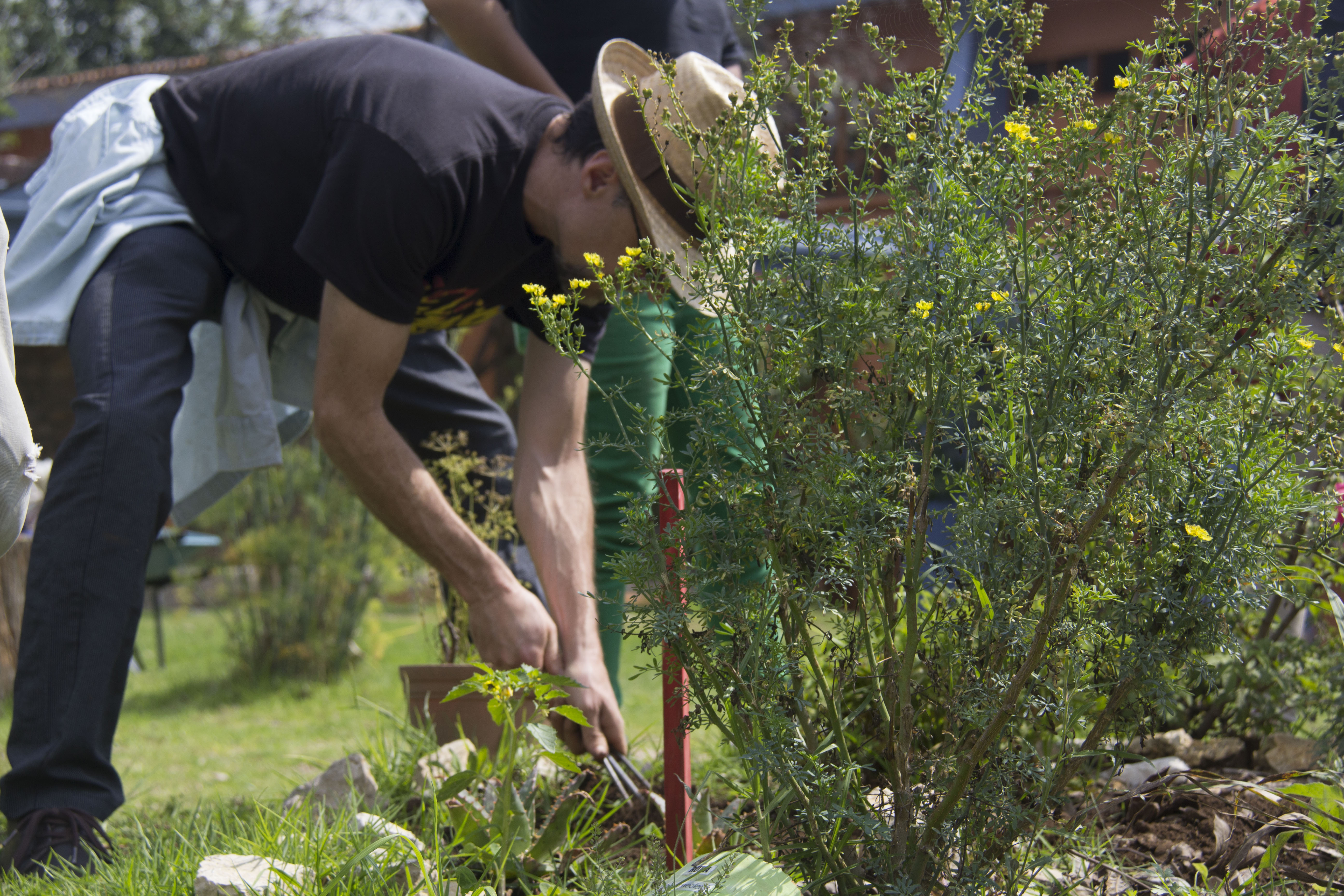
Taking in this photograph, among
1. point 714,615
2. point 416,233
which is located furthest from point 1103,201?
point 416,233

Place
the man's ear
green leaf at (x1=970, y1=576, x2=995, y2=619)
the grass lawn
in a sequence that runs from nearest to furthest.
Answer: green leaf at (x1=970, y1=576, x2=995, y2=619) < the man's ear < the grass lawn

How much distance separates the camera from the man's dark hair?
2051mm

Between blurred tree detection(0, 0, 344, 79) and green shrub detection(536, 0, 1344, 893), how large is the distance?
23.7 metres

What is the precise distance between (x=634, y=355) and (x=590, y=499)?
0.63 m

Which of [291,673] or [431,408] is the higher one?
[431,408]

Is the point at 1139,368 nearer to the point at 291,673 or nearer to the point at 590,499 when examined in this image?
the point at 590,499

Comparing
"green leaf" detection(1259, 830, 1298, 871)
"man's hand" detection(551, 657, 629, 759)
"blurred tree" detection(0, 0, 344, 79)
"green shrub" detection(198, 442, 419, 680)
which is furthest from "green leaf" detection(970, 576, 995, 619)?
"blurred tree" detection(0, 0, 344, 79)

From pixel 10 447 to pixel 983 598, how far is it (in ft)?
3.37

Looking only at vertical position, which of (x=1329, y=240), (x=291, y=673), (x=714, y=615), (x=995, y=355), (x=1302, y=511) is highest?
(x=1329, y=240)

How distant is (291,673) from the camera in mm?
4602

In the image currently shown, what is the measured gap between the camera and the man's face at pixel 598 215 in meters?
2.04

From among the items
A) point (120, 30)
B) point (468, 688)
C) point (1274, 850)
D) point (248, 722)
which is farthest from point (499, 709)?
point (120, 30)

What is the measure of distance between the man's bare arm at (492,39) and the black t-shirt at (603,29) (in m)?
0.07

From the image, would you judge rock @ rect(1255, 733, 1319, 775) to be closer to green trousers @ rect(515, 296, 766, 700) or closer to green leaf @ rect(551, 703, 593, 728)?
green leaf @ rect(551, 703, 593, 728)
